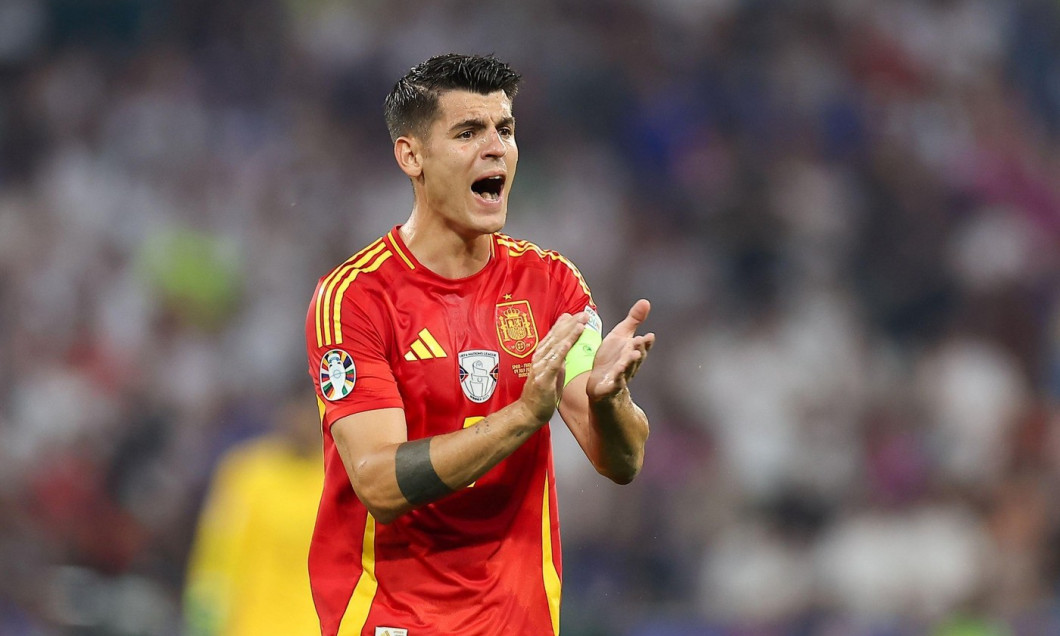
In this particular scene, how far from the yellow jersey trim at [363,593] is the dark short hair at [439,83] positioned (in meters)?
1.12

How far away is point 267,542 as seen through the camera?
20.5 feet

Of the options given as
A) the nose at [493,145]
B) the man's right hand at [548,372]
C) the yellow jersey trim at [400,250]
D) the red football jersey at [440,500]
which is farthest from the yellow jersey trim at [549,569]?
the nose at [493,145]

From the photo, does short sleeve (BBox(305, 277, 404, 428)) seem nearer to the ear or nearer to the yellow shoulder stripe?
the yellow shoulder stripe

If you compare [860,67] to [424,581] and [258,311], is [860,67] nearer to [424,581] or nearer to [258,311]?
[258,311]

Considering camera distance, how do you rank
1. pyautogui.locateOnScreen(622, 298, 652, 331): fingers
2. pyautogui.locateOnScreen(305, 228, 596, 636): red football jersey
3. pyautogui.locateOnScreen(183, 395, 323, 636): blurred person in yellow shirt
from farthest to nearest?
pyautogui.locateOnScreen(183, 395, 323, 636): blurred person in yellow shirt
pyautogui.locateOnScreen(305, 228, 596, 636): red football jersey
pyautogui.locateOnScreen(622, 298, 652, 331): fingers

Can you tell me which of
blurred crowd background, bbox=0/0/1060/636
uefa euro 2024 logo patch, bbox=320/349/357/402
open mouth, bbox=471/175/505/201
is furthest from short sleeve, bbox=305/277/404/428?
blurred crowd background, bbox=0/0/1060/636

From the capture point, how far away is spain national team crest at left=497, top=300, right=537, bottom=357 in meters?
3.92

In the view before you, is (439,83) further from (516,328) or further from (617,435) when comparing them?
(617,435)

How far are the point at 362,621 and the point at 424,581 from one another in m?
0.21

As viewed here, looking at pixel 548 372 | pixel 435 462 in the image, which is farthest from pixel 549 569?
pixel 548 372

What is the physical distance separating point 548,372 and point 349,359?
2.01 ft

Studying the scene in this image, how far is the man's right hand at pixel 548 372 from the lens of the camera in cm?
346

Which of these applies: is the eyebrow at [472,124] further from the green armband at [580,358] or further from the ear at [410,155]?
the green armband at [580,358]

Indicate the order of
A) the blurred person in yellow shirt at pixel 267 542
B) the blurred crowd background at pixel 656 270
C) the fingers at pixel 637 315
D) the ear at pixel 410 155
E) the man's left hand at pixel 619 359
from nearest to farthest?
the man's left hand at pixel 619 359
the fingers at pixel 637 315
the ear at pixel 410 155
the blurred person in yellow shirt at pixel 267 542
the blurred crowd background at pixel 656 270
